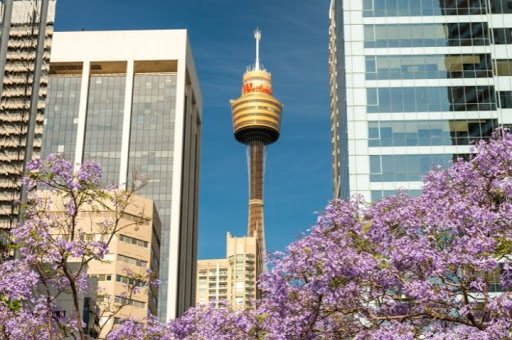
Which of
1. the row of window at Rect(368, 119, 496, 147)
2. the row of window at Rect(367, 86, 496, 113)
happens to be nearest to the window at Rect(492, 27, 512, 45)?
the row of window at Rect(367, 86, 496, 113)

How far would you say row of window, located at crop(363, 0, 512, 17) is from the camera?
213ft

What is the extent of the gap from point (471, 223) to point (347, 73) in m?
45.0

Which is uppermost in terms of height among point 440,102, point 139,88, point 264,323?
point 139,88

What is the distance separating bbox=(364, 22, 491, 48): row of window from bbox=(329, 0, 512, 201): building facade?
0.08 metres

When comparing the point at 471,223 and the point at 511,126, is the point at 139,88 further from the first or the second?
the point at 471,223

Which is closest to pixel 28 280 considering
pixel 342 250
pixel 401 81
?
pixel 342 250

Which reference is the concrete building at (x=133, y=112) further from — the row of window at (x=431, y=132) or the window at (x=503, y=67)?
the window at (x=503, y=67)

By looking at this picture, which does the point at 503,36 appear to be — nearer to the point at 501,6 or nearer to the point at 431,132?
the point at 501,6

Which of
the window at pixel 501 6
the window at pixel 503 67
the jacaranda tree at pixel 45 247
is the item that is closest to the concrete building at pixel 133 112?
the window at pixel 503 67

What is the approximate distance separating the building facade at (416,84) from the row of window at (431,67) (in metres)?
0.08

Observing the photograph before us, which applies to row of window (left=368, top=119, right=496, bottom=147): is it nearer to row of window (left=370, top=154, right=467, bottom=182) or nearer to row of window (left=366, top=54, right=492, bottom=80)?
row of window (left=370, top=154, right=467, bottom=182)

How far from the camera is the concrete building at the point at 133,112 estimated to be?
138 metres

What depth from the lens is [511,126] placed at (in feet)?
202

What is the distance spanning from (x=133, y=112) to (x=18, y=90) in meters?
25.2
